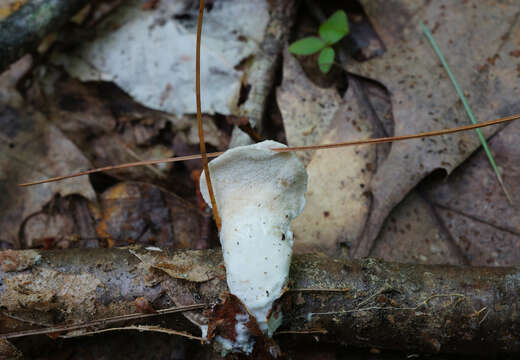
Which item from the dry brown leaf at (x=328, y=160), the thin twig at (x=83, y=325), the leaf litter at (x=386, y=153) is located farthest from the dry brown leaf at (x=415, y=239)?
the thin twig at (x=83, y=325)

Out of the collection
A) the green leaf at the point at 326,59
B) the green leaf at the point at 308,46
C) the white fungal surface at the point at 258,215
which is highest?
the green leaf at the point at 308,46

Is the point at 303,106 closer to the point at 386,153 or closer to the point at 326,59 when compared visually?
the point at 326,59

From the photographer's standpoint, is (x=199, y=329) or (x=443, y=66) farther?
(x=443, y=66)

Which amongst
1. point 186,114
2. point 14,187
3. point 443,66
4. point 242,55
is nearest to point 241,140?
point 186,114

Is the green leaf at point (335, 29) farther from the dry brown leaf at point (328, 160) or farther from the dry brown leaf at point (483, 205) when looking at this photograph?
the dry brown leaf at point (483, 205)

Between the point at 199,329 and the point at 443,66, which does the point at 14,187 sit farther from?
the point at 443,66
